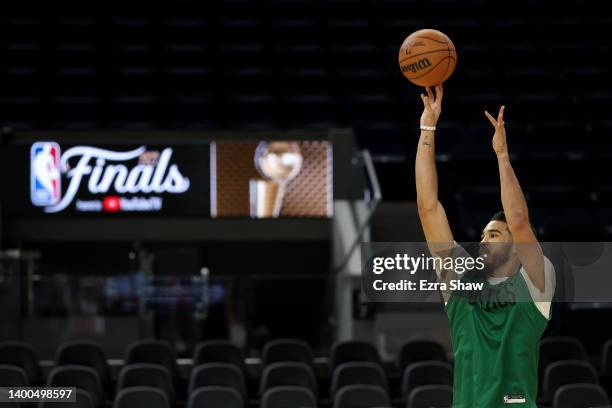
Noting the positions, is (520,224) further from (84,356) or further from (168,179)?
(168,179)

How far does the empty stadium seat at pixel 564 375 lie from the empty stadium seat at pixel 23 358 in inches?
155

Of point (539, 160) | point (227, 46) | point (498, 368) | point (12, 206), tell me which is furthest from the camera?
point (227, 46)

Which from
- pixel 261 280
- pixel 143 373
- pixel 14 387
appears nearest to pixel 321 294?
pixel 261 280

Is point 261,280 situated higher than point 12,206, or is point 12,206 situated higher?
point 12,206

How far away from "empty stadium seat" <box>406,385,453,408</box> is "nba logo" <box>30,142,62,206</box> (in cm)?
520

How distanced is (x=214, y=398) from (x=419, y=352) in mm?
2330

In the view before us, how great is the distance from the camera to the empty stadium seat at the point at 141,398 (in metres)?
7.61

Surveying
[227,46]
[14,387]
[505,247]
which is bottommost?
[14,387]

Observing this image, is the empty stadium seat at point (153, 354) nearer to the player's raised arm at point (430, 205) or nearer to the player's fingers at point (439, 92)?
the player's fingers at point (439, 92)

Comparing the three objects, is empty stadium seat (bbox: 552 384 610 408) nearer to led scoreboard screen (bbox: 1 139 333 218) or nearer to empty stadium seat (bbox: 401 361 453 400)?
empty stadium seat (bbox: 401 361 453 400)

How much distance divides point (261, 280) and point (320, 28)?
6.08 m

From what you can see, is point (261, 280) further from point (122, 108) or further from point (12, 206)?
point (122, 108)

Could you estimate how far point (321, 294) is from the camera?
10.1 metres

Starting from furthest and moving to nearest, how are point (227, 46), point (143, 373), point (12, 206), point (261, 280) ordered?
point (227, 46)
point (12, 206)
point (261, 280)
point (143, 373)
